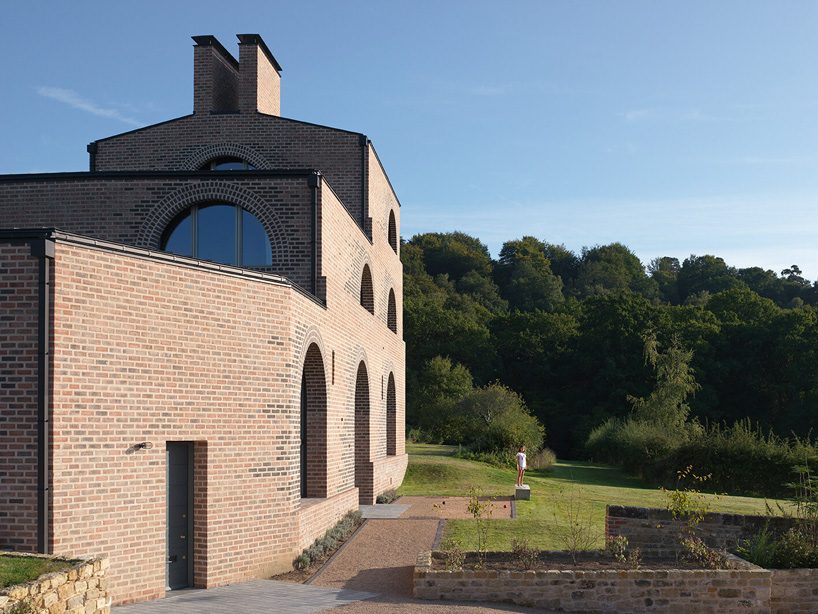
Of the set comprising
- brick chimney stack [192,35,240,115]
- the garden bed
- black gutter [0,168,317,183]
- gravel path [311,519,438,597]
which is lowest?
gravel path [311,519,438,597]

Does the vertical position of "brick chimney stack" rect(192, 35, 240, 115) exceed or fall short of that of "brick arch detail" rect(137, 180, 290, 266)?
it exceeds it

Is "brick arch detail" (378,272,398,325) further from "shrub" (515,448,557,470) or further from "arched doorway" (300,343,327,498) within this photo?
"shrub" (515,448,557,470)

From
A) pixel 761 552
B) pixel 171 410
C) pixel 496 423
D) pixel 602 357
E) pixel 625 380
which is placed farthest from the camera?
pixel 602 357

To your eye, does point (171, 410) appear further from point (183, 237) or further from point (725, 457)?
point (725, 457)

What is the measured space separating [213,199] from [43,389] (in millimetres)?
6926

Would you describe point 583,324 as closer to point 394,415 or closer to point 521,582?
point 394,415

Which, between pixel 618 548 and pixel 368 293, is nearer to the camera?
pixel 618 548

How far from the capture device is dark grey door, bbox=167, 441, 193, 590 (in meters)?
10.5

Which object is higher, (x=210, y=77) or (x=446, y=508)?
(x=210, y=77)

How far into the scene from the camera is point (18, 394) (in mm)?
8891

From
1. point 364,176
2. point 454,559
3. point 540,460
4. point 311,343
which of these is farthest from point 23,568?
point 540,460

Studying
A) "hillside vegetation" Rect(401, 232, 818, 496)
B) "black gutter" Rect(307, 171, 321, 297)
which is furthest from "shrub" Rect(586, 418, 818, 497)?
"black gutter" Rect(307, 171, 321, 297)

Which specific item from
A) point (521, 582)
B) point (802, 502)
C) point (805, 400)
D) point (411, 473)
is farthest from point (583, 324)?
point (521, 582)

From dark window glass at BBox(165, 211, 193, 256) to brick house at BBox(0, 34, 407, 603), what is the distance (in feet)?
0.09
